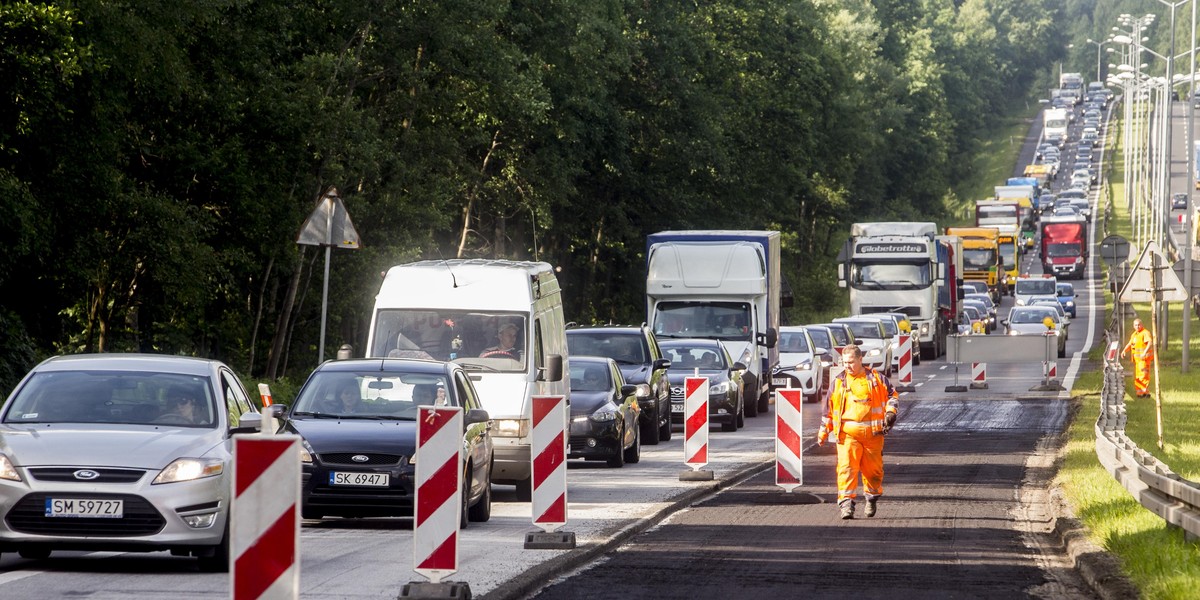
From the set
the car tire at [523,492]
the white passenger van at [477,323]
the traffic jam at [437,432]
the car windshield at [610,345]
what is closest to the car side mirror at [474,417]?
the traffic jam at [437,432]

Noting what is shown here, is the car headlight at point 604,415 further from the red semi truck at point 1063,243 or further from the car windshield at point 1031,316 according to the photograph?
the red semi truck at point 1063,243

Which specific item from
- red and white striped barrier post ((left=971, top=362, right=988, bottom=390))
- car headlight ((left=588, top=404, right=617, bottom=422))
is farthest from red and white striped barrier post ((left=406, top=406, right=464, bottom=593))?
red and white striped barrier post ((left=971, top=362, right=988, bottom=390))

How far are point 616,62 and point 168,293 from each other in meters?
23.3

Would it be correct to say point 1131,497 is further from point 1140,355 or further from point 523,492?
point 1140,355

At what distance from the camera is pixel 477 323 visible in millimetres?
18984

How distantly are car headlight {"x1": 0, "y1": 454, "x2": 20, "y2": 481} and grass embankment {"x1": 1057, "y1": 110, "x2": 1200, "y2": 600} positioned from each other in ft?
22.4

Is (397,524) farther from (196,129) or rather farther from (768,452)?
(196,129)

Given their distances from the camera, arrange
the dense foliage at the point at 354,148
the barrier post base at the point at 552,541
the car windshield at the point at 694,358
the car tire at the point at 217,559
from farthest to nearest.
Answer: the car windshield at the point at 694,358
the dense foliage at the point at 354,148
the barrier post base at the point at 552,541
the car tire at the point at 217,559

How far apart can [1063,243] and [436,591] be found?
93.0m

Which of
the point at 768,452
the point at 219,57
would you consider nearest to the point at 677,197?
the point at 219,57

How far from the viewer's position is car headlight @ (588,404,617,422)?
70.6 ft

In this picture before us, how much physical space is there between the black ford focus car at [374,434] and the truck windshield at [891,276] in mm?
38345

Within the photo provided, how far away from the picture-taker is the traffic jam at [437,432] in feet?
37.0

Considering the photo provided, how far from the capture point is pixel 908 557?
43.5 feet
